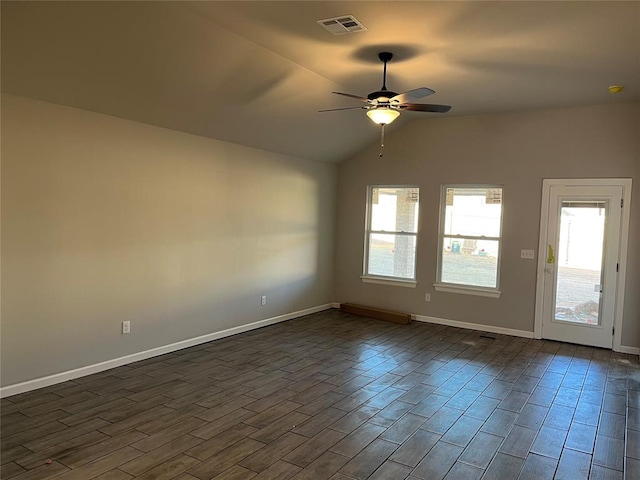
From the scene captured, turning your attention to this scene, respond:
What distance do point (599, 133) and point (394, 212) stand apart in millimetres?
2890

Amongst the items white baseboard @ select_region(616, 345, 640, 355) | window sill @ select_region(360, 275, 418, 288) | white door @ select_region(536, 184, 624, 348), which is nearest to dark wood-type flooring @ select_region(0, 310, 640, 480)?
white baseboard @ select_region(616, 345, 640, 355)

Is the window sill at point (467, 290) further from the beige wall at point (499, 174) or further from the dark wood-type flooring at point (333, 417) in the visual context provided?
the dark wood-type flooring at point (333, 417)

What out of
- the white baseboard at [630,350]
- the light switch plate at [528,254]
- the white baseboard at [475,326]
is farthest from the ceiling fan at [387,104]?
the white baseboard at [630,350]

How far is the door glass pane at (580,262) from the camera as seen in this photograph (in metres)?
5.51

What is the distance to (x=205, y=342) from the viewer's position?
524 cm

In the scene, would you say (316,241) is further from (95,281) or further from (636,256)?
(636,256)

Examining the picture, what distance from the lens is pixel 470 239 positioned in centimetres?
639

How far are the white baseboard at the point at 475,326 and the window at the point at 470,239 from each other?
0.46 metres

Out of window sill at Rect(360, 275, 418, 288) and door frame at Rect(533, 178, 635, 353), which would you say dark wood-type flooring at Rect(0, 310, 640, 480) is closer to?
door frame at Rect(533, 178, 635, 353)

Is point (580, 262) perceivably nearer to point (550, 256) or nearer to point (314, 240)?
point (550, 256)

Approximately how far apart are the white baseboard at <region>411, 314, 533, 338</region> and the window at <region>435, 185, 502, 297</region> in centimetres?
46

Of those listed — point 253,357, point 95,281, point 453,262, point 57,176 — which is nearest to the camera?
point 57,176


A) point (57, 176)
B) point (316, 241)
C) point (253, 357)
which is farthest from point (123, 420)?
point (316, 241)

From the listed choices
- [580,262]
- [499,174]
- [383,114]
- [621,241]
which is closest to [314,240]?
[499,174]
